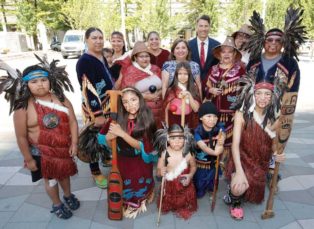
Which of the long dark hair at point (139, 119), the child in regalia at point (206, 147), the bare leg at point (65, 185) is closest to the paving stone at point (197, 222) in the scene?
the child in regalia at point (206, 147)

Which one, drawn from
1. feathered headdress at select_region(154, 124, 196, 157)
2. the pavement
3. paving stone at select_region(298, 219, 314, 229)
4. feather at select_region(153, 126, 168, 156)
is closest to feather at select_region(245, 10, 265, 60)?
feathered headdress at select_region(154, 124, 196, 157)

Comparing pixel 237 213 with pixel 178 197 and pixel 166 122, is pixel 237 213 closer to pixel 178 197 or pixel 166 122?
pixel 178 197

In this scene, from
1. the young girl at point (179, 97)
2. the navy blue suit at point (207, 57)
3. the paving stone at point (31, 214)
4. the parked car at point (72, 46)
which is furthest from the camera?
the parked car at point (72, 46)

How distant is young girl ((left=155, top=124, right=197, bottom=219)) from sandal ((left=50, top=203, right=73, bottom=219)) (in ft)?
3.37

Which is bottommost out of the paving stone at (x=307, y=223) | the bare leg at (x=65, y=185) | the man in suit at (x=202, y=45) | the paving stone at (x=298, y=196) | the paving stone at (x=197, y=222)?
the paving stone at (x=298, y=196)

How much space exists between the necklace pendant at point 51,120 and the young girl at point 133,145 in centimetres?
48

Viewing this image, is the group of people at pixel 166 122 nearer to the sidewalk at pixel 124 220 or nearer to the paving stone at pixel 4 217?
the sidewalk at pixel 124 220

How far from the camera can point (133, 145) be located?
9.40 feet

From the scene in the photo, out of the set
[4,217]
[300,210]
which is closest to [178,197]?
[300,210]

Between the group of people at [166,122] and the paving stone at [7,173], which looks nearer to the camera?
the group of people at [166,122]

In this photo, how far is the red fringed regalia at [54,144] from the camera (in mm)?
2670

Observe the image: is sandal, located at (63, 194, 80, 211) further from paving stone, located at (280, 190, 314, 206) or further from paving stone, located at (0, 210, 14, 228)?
paving stone, located at (280, 190, 314, 206)

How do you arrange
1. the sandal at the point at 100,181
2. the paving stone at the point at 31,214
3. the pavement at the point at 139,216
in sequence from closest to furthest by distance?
the pavement at the point at 139,216 → the paving stone at the point at 31,214 → the sandal at the point at 100,181

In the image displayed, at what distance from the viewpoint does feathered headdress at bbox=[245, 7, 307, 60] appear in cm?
323
